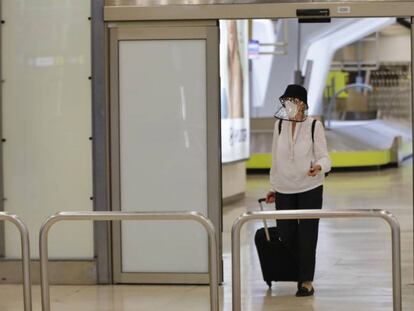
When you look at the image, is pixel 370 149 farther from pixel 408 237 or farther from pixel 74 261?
pixel 74 261

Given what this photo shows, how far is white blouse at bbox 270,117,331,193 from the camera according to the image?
26.3ft

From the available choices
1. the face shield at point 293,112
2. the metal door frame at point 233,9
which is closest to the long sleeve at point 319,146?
the face shield at point 293,112

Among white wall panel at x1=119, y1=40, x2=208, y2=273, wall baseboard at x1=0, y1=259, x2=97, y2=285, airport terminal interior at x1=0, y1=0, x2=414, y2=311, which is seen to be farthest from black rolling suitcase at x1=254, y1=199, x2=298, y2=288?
wall baseboard at x1=0, y1=259, x2=97, y2=285

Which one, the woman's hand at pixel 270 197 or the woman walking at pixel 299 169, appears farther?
the woman's hand at pixel 270 197

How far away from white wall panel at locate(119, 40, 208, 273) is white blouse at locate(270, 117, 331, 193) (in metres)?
0.88

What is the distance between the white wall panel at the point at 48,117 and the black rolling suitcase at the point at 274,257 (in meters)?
1.52

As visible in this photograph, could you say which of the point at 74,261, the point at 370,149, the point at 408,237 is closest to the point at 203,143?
the point at 74,261

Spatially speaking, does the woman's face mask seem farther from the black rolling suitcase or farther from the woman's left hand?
the black rolling suitcase

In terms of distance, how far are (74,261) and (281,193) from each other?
1.99m

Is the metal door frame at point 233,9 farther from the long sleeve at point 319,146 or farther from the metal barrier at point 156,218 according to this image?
the metal barrier at point 156,218

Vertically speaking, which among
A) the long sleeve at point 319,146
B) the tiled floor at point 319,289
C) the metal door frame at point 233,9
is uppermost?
the metal door frame at point 233,9

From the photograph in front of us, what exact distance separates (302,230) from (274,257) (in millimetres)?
424

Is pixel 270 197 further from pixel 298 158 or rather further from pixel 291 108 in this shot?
pixel 291 108

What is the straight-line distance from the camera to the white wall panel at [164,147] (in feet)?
28.8
